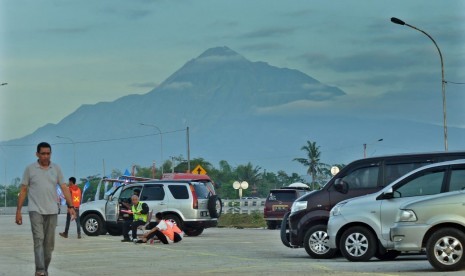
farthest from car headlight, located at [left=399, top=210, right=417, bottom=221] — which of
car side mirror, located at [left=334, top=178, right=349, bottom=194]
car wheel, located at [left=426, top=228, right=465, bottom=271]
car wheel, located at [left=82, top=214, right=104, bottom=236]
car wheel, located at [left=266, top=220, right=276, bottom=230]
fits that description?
car wheel, located at [left=266, top=220, right=276, bottom=230]

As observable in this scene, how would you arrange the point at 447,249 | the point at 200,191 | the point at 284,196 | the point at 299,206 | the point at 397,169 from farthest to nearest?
1. the point at 284,196
2. the point at 200,191
3. the point at 299,206
4. the point at 397,169
5. the point at 447,249

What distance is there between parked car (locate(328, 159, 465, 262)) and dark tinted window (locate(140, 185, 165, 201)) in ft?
50.2

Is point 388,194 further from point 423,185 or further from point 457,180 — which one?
point 457,180

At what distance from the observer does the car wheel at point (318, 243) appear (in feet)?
79.1

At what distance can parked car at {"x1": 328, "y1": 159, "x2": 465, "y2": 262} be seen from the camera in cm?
2006

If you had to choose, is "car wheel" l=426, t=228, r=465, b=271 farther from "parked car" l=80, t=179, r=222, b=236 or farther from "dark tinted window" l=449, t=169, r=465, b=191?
"parked car" l=80, t=179, r=222, b=236

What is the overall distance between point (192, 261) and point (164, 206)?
1419 cm

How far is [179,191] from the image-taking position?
3744 centimetres

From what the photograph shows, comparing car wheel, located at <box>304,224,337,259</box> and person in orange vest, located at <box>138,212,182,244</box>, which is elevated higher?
person in orange vest, located at <box>138,212,182,244</box>

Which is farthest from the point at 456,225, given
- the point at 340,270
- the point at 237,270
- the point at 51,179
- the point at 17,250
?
the point at 17,250

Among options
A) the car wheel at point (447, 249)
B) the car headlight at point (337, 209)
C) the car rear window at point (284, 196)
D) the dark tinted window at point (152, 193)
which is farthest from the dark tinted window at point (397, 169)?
the car rear window at point (284, 196)

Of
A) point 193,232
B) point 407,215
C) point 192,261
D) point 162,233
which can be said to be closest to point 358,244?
point 407,215

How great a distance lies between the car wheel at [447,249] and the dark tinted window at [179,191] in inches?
741

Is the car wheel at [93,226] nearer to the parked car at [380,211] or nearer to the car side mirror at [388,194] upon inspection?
the parked car at [380,211]
